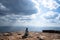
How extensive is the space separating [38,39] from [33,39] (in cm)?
83

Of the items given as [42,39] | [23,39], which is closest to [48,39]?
[42,39]

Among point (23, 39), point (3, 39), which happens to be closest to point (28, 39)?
point (23, 39)

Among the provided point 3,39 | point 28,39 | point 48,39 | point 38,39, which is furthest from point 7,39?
point 48,39

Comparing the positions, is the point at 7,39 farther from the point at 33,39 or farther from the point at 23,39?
the point at 33,39

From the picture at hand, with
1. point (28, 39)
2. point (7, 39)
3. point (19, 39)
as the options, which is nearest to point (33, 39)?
point (28, 39)

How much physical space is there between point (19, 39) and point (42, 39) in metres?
3.50

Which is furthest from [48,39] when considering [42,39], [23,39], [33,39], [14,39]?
[14,39]

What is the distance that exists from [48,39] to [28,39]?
10.1 feet

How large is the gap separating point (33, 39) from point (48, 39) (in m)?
2.30

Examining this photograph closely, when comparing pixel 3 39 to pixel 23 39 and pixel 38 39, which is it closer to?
pixel 23 39

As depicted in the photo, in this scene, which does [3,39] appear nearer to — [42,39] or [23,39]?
[23,39]

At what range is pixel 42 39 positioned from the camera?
57.7 feet

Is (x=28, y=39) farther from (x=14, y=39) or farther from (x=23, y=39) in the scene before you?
(x=14, y=39)

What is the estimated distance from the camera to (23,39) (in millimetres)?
17859
